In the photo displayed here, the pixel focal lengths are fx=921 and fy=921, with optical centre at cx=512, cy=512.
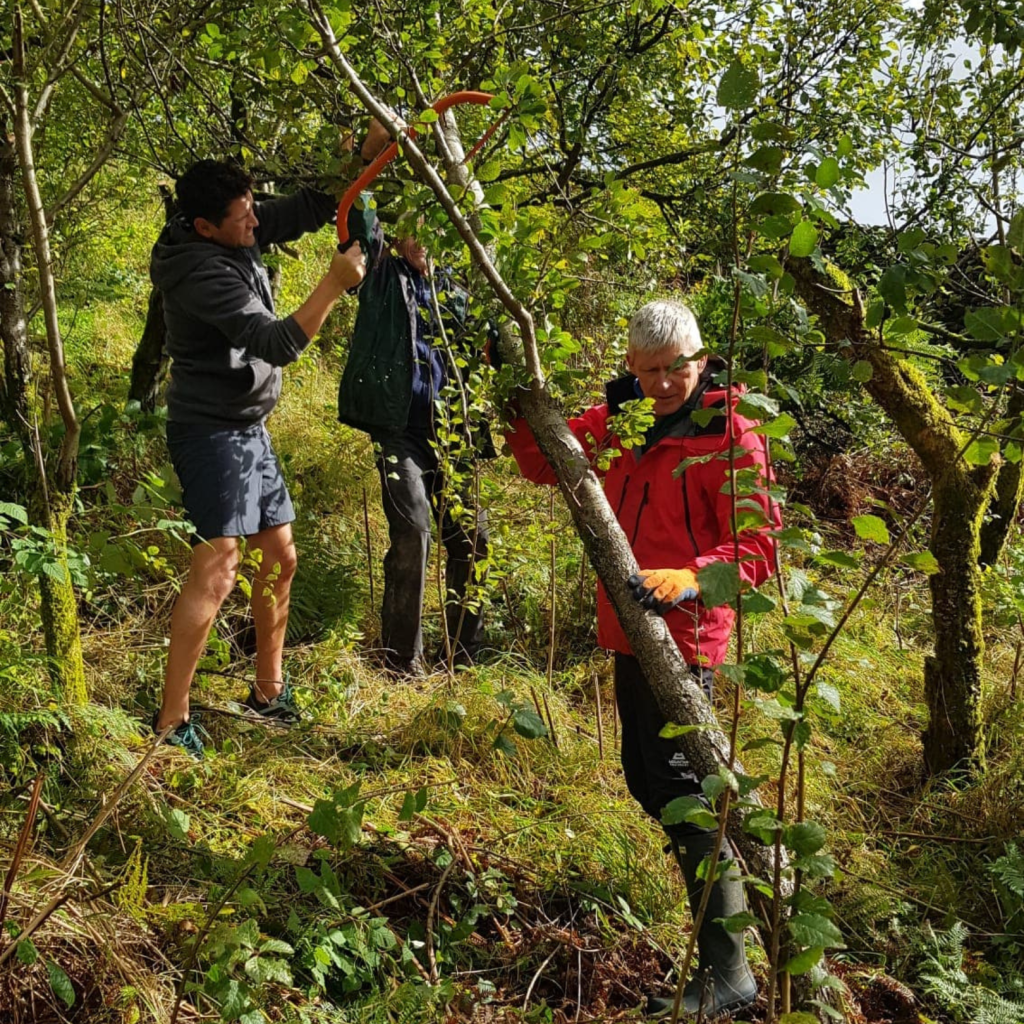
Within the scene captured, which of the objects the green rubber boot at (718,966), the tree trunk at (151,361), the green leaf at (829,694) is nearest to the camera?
the green leaf at (829,694)

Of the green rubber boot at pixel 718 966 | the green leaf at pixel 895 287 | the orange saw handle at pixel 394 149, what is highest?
the orange saw handle at pixel 394 149

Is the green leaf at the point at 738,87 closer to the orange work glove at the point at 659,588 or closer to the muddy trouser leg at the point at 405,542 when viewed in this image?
the orange work glove at the point at 659,588

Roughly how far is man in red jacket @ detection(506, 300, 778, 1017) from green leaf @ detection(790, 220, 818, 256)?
0.99 metres

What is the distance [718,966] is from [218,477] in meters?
2.20

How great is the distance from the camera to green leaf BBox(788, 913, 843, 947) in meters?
1.47

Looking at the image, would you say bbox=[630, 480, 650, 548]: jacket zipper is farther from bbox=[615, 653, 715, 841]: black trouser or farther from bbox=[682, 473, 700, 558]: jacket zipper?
bbox=[615, 653, 715, 841]: black trouser

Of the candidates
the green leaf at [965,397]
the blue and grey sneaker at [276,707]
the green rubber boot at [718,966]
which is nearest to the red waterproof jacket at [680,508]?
the green rubber boot at [718,966]

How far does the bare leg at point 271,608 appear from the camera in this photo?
3531mm

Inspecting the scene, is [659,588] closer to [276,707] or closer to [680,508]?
[680,508]

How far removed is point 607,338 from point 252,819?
10.8 ft

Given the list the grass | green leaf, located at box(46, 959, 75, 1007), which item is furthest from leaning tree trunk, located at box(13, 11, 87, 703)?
green leaf, located at box(46, 959, 75, 1007)

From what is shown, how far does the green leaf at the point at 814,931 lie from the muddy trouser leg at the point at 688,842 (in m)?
0.70

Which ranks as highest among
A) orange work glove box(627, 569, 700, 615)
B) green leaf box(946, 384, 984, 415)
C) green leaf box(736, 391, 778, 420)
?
green leaf box(946, 384, 984, 415)

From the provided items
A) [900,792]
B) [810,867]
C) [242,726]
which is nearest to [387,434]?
[242,726]
